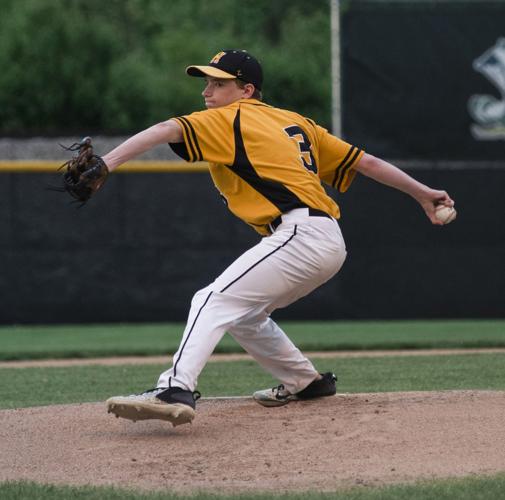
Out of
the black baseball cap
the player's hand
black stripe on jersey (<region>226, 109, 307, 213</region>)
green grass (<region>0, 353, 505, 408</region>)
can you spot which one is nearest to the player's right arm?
black stripe on jersey (<region>226, 109, 307, 213</region>)

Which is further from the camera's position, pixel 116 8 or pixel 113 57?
pixel 116 8

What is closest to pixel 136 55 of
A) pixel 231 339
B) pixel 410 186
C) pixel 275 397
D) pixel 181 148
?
pixel 231 339

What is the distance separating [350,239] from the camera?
42.6 ft

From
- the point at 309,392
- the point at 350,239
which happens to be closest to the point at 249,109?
the point at 309,392

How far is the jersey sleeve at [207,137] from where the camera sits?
207 inches

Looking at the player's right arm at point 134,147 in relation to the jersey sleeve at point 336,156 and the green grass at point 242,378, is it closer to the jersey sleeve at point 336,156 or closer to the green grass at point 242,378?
the jersey sleeve at point 336,156

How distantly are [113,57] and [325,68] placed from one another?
7027 mm

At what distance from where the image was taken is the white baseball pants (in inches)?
206

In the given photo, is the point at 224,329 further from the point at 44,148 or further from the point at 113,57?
the point at 113,57

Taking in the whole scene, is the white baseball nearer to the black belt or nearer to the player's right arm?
the black belt

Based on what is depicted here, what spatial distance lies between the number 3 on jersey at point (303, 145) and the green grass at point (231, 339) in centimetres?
473

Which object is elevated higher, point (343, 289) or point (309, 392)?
point (309, 392)

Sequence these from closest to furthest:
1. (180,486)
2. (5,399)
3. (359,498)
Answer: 1. (359,498)
2. (180,486)
3. (5,399)

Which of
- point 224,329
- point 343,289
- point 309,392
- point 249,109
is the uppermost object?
point 249,109
